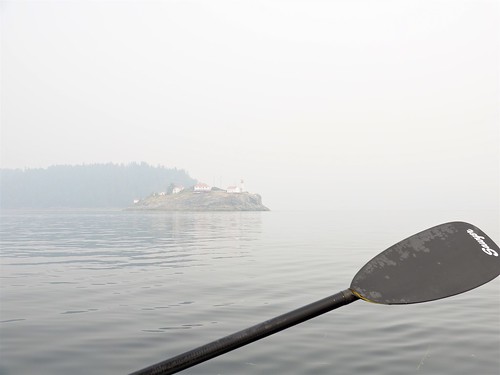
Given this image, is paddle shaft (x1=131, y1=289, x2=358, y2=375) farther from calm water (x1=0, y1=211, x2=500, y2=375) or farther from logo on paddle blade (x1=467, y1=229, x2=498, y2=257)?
calm water (x1=0, y1=211, x2=500, y2=375)

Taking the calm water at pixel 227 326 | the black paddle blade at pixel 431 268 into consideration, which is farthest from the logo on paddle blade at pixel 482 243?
the calm water at pixel 227 326

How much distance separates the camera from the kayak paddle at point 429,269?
3.08 meters

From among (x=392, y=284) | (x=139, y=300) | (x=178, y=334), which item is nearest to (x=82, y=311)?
(x=139, y=300)

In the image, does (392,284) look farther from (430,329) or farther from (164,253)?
(164,253)

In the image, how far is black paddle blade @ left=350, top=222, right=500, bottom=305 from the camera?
3100 millimetres

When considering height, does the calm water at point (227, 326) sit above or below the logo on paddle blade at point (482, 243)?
below

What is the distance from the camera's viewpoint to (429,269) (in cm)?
323

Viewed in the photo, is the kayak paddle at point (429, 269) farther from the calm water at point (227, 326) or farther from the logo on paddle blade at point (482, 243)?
the calm water at point (227, 326)

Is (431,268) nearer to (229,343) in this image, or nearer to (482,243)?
(482,243)

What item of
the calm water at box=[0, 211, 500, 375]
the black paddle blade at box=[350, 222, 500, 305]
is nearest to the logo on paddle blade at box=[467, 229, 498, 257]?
the black paddle blade at box=[350, 222, 500, 305]

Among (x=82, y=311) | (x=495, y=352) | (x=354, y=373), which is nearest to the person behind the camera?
(x=354, y=373)

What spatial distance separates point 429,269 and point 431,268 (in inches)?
0.6

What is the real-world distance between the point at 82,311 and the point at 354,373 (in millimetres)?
9752

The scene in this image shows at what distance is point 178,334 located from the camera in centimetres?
1188
